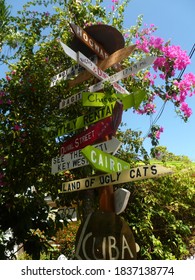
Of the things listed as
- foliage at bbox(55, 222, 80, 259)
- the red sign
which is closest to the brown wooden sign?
the red sign

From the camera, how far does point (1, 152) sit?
5246 millimetres

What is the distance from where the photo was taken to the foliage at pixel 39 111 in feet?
17.7

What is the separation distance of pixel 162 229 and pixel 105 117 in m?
5.07

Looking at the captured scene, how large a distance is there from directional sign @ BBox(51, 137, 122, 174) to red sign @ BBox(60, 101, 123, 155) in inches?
4.1

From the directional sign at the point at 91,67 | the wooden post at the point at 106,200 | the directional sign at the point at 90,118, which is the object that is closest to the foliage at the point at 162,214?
the directional sign at the point at 90,118

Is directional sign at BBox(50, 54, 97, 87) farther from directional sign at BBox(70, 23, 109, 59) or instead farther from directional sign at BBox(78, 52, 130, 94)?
directional sign at BBox(78, 52, 130, 94)

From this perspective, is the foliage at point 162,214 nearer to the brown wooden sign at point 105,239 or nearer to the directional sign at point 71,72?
the directional sign at point 71,72

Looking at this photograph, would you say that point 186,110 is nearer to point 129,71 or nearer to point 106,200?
point 129,71

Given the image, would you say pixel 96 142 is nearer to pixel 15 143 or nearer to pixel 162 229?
pixel 15 143

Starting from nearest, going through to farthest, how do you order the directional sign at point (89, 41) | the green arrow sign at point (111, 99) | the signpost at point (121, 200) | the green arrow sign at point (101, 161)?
the green arrow sign at point (101, 161) < the signpost at point (121, 200) < the green arrow sign at point (111, 99) < the directional sign at point (89, 41)

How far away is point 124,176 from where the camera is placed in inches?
139

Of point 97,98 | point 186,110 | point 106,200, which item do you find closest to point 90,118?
point 97,98

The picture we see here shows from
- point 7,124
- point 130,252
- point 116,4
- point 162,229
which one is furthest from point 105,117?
point 162,229

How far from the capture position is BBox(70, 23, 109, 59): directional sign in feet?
14.0
